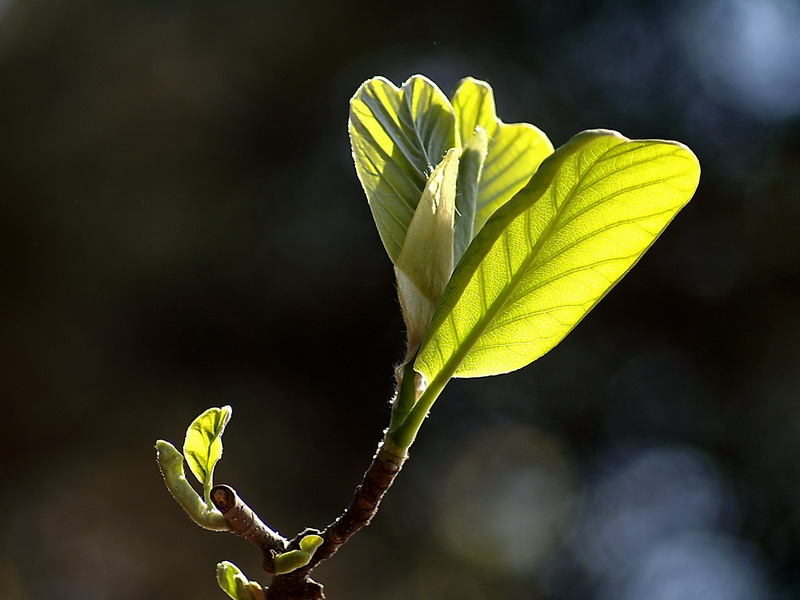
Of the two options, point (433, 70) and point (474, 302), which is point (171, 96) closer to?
point (433, 70)

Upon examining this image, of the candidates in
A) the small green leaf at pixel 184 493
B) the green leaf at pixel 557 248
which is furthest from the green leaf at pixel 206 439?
the green leaf at pixel 557 248

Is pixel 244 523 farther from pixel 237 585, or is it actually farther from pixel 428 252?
pixel 428 252

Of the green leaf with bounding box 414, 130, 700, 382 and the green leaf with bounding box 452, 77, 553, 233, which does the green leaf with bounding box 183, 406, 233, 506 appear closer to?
the green leaf with bounding box 414, 130, 700, 382

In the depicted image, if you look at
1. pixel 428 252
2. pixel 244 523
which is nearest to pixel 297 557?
pixel 244 523

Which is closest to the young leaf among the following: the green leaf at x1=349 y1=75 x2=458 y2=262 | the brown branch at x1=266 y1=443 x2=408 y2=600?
the green leaf at x1=349 y1=75 x2=458 y2=262

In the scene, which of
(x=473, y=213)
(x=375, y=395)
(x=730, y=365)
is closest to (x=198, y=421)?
(x=473, y=213)
